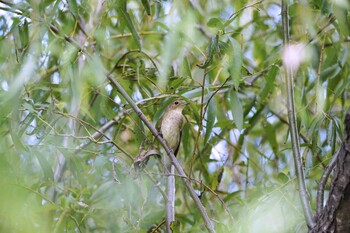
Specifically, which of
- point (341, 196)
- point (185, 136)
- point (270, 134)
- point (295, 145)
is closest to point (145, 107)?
point (185, 136)

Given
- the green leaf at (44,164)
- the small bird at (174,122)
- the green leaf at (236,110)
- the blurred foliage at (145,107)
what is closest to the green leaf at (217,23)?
the blurred foliage at (145,107)

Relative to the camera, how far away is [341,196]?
1.83m

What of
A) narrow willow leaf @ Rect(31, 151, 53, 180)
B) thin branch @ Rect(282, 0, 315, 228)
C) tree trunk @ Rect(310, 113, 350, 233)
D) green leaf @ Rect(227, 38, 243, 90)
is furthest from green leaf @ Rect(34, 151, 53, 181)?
tree trunk @ Rect(310, 113, 350, 233)

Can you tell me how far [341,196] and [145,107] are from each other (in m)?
1.07

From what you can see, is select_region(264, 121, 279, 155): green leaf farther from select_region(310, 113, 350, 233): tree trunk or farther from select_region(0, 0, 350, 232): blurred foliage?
select_region(310, 113, 350, 233): tree trunk

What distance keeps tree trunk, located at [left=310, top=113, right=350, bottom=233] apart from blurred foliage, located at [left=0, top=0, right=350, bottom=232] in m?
0.53

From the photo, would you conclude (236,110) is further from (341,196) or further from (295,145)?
(341,196)

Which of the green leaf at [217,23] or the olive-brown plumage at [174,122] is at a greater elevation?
the olive-brown plumage at [174,122]

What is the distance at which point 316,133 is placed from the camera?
2691 mm

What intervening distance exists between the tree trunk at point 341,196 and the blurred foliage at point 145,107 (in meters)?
0.53

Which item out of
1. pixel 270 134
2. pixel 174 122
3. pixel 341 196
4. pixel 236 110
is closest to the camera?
pixel 341 196

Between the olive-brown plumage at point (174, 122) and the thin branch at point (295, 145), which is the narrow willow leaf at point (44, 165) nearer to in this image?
the olive-brown plumage at point (174, 122)

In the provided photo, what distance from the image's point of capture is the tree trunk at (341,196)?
182 centimetres

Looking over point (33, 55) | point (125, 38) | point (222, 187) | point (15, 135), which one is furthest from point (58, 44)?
point (222, 187)
